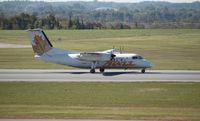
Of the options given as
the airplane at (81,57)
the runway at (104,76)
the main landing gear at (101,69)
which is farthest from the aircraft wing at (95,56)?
the runway at (104,76)

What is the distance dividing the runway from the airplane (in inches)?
35.7

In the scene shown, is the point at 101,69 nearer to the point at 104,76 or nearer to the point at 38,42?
the point at 104,76

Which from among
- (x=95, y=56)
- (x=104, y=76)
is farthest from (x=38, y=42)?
(x=104, y=76)

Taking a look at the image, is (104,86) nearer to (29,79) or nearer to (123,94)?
(123,94)

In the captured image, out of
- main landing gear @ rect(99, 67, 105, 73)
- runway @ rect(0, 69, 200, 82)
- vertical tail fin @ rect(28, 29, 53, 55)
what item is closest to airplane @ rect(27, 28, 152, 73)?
vertical tail fin @ rect(28, 29, 53, 55)

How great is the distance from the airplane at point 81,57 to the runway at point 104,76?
0.91 meters

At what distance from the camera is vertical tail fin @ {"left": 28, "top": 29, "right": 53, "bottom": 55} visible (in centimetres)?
5256

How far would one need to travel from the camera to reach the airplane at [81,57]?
5250 cm

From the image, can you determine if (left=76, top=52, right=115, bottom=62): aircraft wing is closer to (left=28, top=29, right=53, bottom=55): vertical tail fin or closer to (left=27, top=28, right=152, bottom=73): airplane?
(left=27, top=28, right=152, bottom=73): airplane

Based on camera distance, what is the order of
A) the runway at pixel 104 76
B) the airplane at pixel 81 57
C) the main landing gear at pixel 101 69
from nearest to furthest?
the runway at pixel 104 76 → the airplane at pixel 81 57 → the main landing gear at pixel 101 69

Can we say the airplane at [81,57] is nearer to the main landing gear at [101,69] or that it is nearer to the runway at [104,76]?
the main landing gear at [101,69]

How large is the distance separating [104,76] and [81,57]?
488cm

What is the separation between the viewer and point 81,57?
5288 cm

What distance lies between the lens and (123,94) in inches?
1428
